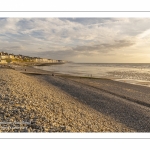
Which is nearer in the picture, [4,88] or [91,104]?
[4,88]

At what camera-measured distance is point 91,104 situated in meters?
14.4
